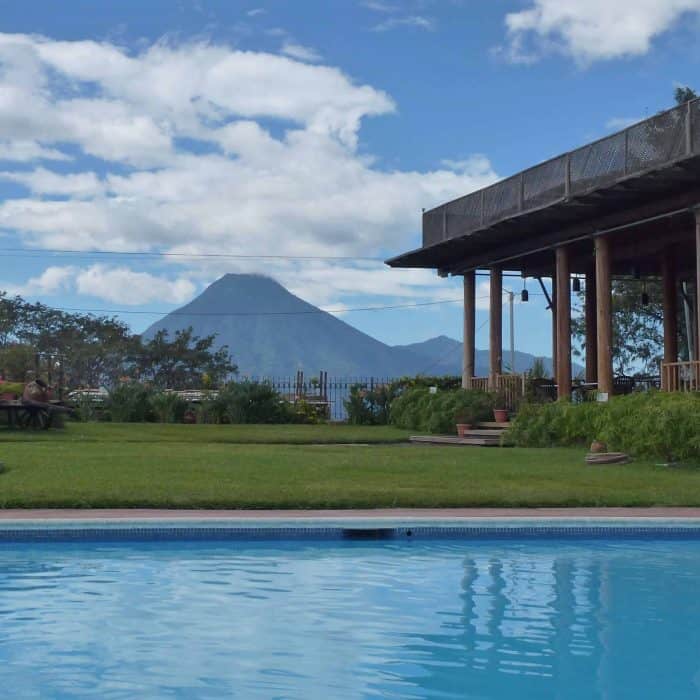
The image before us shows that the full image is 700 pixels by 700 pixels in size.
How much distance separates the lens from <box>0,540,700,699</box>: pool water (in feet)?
17.6

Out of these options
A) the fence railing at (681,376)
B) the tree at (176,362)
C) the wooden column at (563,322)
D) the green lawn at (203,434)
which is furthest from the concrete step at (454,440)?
the tree at (176,362)

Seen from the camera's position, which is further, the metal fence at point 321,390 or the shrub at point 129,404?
the metal fence at point 321,390

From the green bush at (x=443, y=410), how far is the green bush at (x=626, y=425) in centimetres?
217

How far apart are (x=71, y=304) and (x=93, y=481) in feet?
143

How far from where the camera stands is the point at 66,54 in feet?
74.7

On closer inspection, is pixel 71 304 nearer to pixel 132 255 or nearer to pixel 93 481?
pixel 132 255

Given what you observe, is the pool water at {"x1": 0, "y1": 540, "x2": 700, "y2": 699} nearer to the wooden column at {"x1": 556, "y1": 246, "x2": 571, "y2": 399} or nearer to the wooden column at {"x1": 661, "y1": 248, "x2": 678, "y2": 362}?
the wooden column at {"x1": 556, "y1": 246, "x2": 571, "y2": 399}

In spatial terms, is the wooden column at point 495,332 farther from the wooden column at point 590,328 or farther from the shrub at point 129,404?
the shrub at point 129,404

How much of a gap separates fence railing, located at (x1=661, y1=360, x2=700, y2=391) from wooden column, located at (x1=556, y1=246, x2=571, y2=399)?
241 cm

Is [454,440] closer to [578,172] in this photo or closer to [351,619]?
[578,172]

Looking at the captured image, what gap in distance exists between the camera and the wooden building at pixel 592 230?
15633mm

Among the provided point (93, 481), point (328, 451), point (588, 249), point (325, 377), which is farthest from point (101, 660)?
point (325, 377)

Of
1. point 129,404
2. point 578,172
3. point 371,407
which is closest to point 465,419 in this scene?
point 578,172

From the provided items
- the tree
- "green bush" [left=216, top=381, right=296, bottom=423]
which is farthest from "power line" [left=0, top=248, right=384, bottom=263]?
"green bush" [left=216, top=381, right=296, bottom=423]
